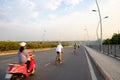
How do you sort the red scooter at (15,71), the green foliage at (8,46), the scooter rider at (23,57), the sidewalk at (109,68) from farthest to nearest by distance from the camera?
the green foliage at (8,46) → the scooter rider at (23,57) → the sidewalk at (109,68) → the red scooter at (15,71)

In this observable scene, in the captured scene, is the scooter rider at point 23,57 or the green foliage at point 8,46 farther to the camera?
the green foliage at point 8,46

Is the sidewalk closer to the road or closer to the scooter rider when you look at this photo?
the road

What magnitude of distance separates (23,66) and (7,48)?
143 ft

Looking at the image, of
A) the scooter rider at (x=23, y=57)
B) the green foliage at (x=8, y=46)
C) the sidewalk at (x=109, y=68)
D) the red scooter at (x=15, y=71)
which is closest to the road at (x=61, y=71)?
the sidewalk at (x=109, y=68)

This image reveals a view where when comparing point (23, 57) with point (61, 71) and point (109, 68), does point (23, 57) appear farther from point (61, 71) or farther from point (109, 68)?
point (109, 68)

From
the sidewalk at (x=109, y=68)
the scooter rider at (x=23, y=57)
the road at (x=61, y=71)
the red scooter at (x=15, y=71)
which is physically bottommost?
the road at (x=61, y=71)

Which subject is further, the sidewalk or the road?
the road

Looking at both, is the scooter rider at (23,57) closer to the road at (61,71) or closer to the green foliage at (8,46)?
the road at (61,71)

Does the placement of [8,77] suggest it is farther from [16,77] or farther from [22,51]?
[22,51]

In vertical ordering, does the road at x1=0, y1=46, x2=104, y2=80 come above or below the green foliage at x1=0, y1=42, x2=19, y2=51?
below

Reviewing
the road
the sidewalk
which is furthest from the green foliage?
the sidewalk

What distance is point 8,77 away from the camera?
11289 millimetres

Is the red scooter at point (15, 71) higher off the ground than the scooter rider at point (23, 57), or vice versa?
the scooter rider at point (23, 57)

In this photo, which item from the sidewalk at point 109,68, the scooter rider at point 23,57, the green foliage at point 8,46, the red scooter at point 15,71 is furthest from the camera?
the green foliage at point 8,46
